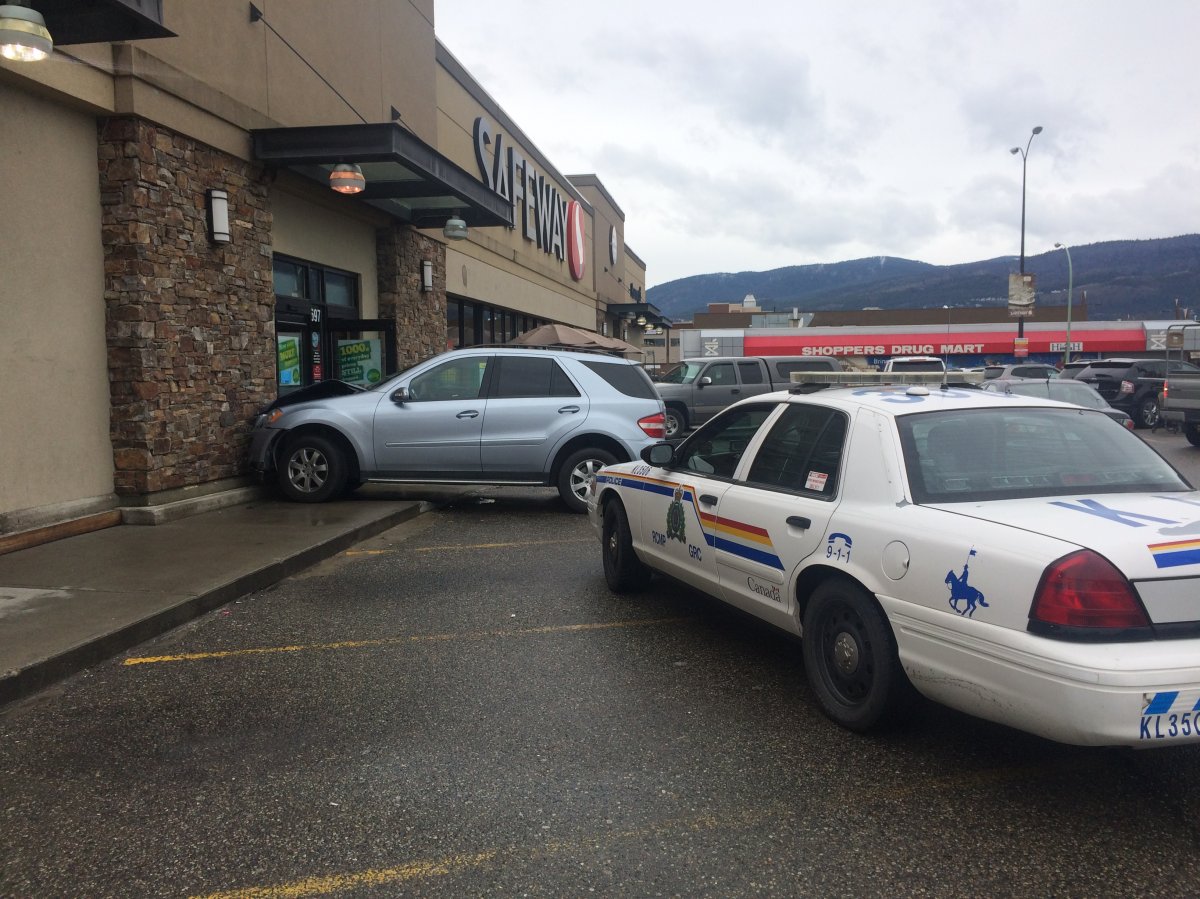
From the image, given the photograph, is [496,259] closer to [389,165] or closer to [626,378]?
[389,165]

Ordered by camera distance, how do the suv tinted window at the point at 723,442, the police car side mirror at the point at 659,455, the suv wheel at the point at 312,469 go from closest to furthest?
the suv tinted window at the point at 723,442 → the police car side mirror at the point at 659,455 → the suv wheel at the point at 312,469

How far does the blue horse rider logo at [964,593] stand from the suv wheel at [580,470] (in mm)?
6931

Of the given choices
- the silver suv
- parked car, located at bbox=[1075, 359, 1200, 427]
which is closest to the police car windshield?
the silver suv

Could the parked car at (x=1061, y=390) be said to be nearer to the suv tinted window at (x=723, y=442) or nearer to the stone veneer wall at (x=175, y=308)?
the suv tinted window at (x=723, y=442)

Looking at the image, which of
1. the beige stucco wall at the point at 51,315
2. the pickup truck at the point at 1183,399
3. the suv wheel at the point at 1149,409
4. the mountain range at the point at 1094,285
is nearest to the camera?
the beige stucco wall at the point at 51,315

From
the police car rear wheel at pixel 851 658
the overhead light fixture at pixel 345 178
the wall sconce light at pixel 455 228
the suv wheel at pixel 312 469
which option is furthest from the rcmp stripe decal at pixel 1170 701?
the wall sconce light at pixel 455 228

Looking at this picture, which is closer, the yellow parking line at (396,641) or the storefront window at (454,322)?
the yellow parking line at (396,641)

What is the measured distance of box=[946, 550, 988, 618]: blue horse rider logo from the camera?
3.29m

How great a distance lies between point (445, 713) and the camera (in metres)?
4.34

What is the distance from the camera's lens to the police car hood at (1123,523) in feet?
10.2

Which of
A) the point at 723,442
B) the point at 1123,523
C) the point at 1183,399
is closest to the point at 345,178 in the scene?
the point at 723,442

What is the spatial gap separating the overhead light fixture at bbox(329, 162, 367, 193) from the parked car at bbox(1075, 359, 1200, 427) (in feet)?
66.8

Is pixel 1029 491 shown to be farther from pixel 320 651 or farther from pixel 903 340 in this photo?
pixel 903 340

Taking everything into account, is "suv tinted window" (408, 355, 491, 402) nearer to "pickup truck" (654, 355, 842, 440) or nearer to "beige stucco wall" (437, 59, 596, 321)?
"beige stucco wall" (437, 59, 596, 321)
